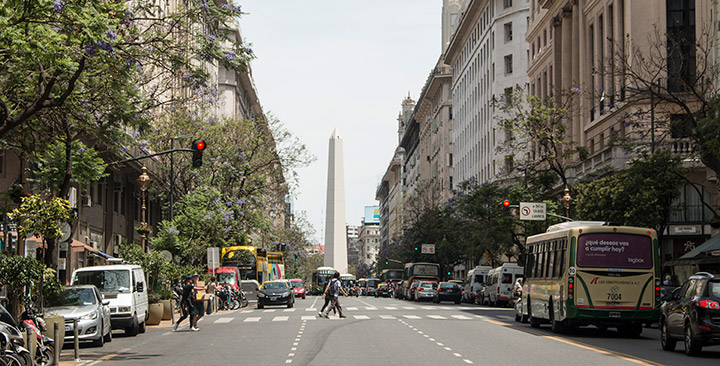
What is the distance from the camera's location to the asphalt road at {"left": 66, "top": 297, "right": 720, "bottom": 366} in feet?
59.2

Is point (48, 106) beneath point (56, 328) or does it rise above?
above

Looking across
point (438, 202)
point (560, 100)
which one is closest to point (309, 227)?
point (438, 202)

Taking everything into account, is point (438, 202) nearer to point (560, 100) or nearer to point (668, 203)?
point (560, 100)

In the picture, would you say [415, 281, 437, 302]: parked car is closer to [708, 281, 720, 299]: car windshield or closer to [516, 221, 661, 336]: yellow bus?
[516, 221, 661, 336]: yellow bus

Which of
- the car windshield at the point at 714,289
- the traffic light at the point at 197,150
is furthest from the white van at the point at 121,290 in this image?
the car windshield at the point at 714,289

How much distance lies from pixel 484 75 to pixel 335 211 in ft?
103

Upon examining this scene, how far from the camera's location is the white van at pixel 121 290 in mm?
26656

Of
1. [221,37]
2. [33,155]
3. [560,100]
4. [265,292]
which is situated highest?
[560,100]

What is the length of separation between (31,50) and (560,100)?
1982 inches

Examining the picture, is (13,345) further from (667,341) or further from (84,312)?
(667,341)

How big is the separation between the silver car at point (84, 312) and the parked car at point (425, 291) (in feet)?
137

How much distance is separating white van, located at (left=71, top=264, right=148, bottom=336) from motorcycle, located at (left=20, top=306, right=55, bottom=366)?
8.37 meters

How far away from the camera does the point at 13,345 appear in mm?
14078

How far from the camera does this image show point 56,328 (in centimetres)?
1683
